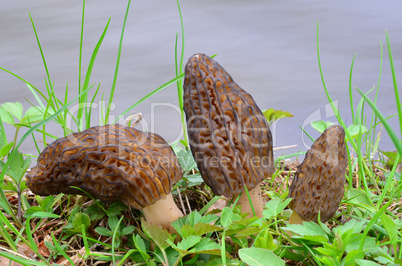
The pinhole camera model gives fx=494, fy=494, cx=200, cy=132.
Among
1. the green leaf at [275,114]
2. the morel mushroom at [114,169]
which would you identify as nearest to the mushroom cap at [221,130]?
the morel mushroom at [114,169]

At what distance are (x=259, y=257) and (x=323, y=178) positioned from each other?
33cm

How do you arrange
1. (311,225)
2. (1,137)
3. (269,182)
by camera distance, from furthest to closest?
(269,182) → (1,137) → (311,225)

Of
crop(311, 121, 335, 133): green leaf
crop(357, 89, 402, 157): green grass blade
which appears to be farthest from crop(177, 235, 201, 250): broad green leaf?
crop(311, 121, 335, 133): green leaf

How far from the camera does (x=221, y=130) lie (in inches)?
56.7

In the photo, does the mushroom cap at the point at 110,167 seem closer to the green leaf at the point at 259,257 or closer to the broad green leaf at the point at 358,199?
the green leaf at the point at 259,257

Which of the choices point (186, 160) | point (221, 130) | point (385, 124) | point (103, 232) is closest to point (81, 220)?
point (103, 232)

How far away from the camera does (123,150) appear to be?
139 centimetres

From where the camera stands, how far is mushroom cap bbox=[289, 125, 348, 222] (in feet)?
4.51

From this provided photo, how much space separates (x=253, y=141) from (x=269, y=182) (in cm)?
51

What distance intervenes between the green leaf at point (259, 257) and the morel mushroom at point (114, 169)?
0.35 metres

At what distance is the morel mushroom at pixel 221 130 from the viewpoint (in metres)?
1.44

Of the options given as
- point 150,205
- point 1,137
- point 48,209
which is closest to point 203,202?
point 150,205

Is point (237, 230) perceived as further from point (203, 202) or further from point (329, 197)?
point (203, 202)

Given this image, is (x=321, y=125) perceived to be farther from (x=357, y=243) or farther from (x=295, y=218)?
(x=357, y=243)
